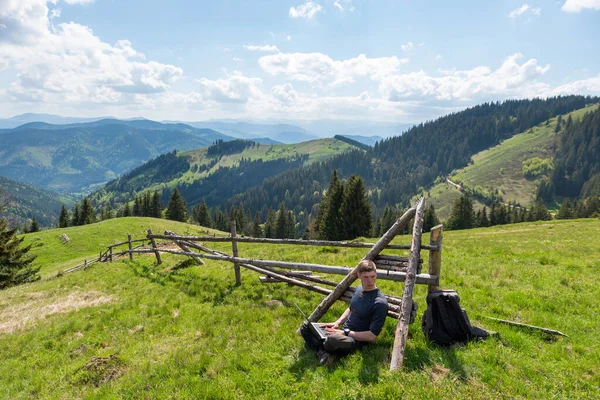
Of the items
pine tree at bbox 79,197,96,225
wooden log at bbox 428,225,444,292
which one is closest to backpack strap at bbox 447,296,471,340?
wooden log at bbox 428,225,444,292

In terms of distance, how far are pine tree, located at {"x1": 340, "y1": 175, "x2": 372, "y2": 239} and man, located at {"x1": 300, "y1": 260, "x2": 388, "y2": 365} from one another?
1782 inches

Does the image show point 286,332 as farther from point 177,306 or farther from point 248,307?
point 177,306

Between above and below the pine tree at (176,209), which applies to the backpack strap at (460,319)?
above

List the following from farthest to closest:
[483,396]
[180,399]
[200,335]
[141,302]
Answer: [141,302]
[200,335]
[180,399]
[483,396]

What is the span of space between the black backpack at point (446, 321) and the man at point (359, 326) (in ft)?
4.06

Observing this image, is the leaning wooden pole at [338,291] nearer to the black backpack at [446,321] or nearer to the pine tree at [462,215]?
the black backpack at [446,321]

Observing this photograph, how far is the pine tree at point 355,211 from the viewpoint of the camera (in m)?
52.1

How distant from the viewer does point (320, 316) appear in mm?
8672

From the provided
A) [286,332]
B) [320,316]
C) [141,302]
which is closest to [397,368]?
[320,316]

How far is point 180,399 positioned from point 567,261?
18289mm

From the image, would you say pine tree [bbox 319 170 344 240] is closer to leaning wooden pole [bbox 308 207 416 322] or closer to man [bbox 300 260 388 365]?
leaning wooden pole [bbox 308 207 416 322]

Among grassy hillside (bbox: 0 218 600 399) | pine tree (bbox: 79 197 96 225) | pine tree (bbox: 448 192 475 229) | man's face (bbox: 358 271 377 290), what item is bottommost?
pine tree (bbox: 79 197 96 225)

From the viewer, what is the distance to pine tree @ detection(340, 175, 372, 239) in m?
52.1

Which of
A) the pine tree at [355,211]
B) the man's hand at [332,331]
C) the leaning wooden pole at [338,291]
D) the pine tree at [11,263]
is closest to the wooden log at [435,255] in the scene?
the leaning wooden pole at [338,291]
